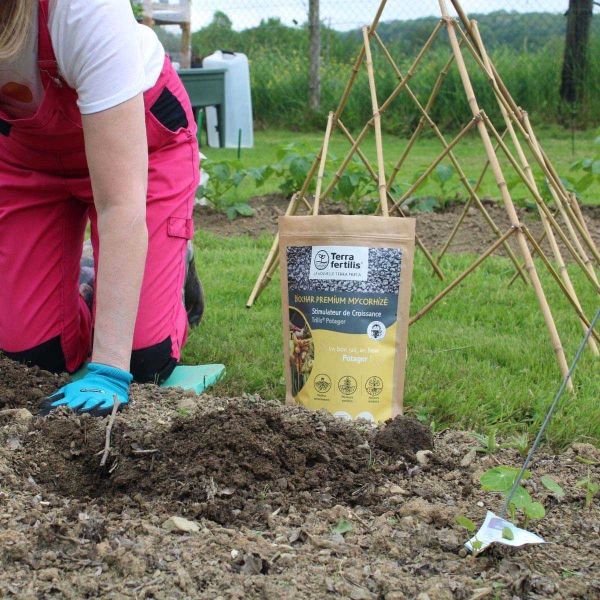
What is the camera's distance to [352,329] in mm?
2318

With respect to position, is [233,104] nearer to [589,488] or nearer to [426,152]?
[426,152]

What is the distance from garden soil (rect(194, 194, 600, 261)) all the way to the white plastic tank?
413 centimetres

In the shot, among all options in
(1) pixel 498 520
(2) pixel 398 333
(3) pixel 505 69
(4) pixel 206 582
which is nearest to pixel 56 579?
(4) pixel 206 582

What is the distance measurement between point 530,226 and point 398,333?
267 centimetres

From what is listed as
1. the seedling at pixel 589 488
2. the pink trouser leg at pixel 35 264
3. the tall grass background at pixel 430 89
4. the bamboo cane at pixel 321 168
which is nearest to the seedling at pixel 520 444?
the seedling at pixel 589 488

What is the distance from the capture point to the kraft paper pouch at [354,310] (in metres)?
2.29

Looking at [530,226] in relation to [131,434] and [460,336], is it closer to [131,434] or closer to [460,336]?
[460,336]

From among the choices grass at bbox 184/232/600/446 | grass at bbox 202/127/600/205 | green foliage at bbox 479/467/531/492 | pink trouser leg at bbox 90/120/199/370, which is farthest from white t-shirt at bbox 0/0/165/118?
grass at bbox 202/127/600/205

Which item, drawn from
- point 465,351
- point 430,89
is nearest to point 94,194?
point 465,351

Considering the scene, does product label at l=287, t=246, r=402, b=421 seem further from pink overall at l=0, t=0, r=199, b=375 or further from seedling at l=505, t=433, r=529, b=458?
pink overall at l=0, t=0, r=199, b=375

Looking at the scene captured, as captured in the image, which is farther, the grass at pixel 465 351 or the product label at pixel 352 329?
the grass at pixel 465 351

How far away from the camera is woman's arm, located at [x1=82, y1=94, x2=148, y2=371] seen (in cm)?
215

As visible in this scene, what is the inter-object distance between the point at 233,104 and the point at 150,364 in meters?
6.98

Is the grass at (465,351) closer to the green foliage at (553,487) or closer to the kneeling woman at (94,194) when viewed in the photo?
the kneeling woman at (94,194)
